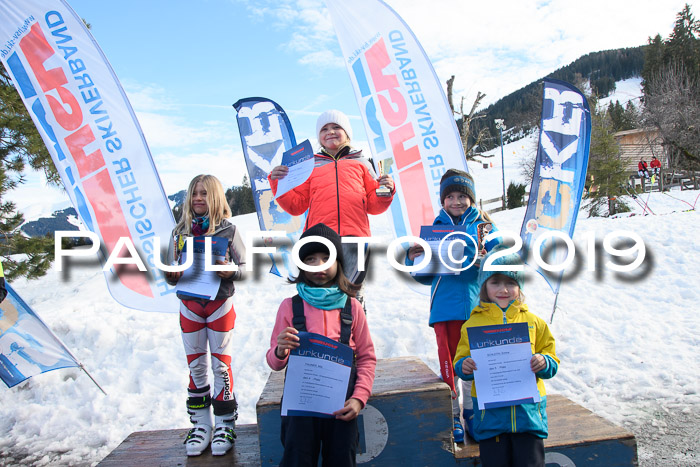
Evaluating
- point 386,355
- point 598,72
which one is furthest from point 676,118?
point 598,72

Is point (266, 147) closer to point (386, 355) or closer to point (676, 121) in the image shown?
point (386, 355)

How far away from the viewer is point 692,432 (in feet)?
11.9

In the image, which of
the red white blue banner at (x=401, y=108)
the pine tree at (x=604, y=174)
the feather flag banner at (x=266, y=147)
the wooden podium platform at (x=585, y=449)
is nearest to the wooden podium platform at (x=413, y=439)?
the wooden podium platform at (x=585, y=449)

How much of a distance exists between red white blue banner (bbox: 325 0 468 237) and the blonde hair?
2.37 m

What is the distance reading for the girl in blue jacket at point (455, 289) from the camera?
2818mm

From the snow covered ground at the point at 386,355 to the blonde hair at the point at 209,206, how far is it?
224 cm

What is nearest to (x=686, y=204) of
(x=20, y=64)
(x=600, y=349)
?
(x=600, y=349)

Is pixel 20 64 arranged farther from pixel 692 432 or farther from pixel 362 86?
pixel 692 432

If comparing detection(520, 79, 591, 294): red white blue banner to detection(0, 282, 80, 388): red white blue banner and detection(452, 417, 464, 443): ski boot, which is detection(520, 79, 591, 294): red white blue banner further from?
detection(0, 282, 80, 388): red white blue banner

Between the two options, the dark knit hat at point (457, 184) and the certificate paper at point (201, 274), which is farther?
the dark knit hat at point (457, 184)

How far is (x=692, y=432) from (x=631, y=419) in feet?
1.44

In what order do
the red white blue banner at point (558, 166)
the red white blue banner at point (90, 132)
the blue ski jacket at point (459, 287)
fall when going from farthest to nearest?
the red white blue banner at point (558, 166) < the red white blue banner at point (90, 132) < the blue ski jacket at point (459, 287)

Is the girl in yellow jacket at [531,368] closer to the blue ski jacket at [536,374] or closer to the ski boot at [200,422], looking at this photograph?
the blue ski jacket at [536,374]

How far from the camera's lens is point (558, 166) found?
16.7 ft
